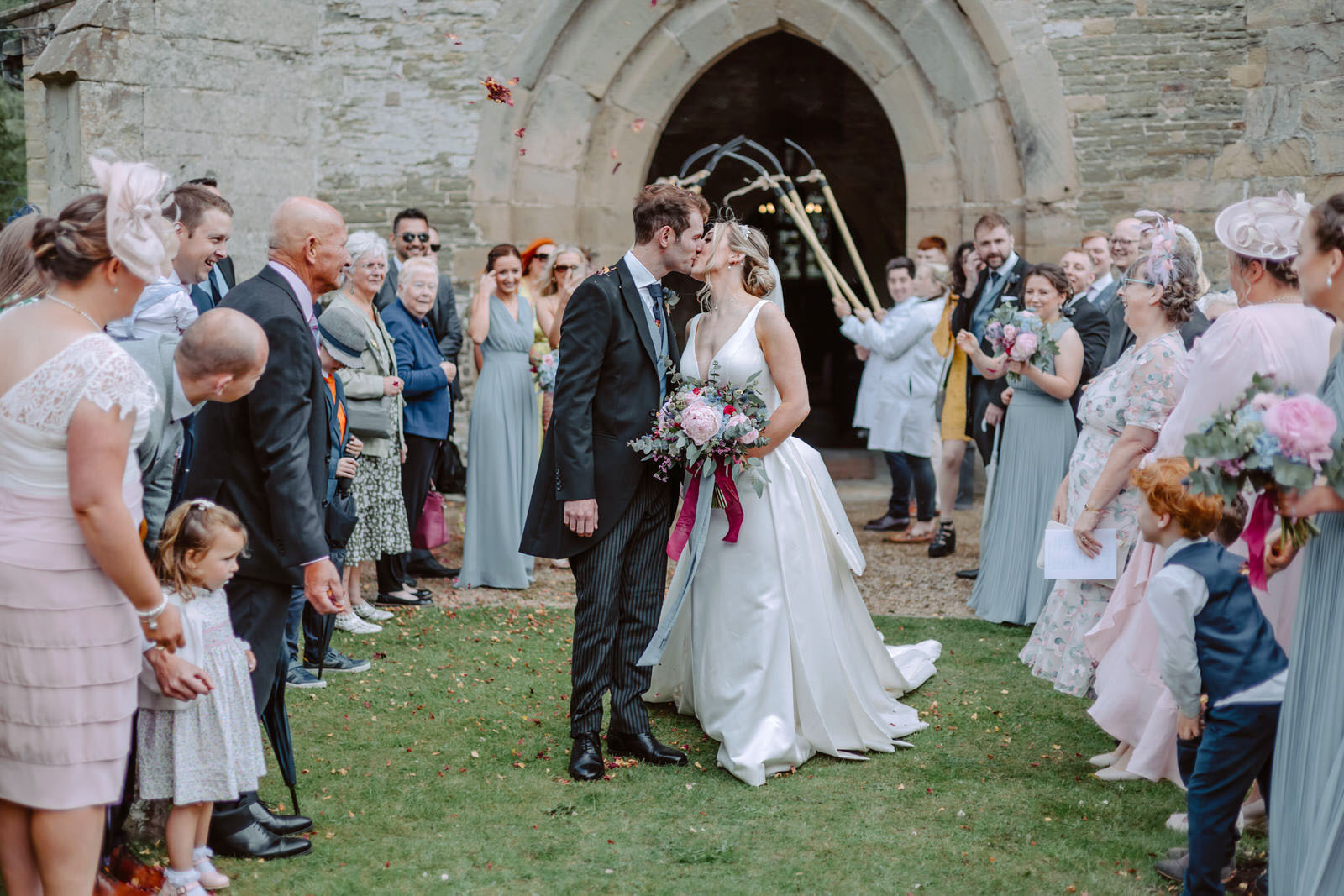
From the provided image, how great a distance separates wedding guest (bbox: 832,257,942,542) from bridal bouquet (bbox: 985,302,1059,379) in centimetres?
262

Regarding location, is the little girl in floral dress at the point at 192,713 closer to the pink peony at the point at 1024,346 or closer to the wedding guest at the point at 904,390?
the pink peony at the point at 1024,346

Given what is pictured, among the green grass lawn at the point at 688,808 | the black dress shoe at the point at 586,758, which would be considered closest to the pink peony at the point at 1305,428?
the green grass lawn at the point at 688,808

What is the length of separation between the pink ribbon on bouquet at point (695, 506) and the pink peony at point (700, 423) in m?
0.26

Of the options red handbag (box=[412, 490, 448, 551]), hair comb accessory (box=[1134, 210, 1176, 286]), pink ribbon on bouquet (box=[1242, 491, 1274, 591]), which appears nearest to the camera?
pink ribbon on bouquet (box=[1242, 491, 1274, 591])

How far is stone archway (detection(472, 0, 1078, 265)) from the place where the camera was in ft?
31.2

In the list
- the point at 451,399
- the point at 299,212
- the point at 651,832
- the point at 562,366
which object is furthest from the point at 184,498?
the point at 451,399

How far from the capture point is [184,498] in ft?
11.6

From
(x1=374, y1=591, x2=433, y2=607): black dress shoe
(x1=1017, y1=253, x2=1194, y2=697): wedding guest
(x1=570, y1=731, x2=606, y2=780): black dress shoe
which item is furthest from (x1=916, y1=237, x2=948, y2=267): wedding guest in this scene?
(x1=570, y1=731, x2=606, y2=780): black dress shoe

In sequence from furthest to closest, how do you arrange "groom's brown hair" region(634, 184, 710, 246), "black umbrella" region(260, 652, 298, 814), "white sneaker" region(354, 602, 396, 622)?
"white sneaker" region(354, 602, 396, 622) < "groom's brown hair" region(634, 184, 710, 246) < "black umbrella" region(260, 652, 298, 814)

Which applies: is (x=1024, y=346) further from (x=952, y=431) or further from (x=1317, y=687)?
(x=1317, y=687)

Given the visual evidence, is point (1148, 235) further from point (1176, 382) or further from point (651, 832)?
point (651, 832)

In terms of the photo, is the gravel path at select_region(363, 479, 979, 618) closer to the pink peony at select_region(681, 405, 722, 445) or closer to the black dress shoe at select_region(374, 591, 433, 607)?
the black dress shoe at select_region(374, 591, 433, 607)

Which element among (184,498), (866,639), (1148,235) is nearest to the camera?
(184,498)

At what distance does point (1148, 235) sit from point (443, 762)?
11.1 ft
